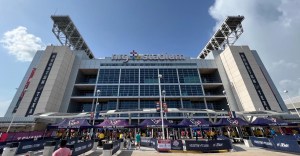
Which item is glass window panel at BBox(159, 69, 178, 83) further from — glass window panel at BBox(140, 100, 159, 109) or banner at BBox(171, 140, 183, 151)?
banner at BBox(171, 140, 183, 151)

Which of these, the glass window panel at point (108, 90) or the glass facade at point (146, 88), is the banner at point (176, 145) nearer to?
the glass facade at point (146, 88)

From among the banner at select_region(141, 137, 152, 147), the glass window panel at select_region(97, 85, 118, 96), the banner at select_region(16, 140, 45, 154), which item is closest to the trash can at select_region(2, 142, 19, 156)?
the banner at select_region(16, 140, 45, 154)

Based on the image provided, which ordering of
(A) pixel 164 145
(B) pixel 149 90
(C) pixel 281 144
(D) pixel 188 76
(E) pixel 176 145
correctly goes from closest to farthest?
(C) pixel 281 144 < (A) pixel 164 145 < (E) pixel 176 145 < (B) pixel 149 90 < (D) pixel 188 76

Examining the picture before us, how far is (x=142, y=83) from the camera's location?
47.8 metres

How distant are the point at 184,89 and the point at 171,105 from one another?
6.41m

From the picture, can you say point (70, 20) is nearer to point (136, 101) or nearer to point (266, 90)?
point (136, 101)

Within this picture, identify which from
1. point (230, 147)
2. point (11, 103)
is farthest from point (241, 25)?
point (11, 103)

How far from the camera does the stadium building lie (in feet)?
135

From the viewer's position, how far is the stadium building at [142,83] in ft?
135

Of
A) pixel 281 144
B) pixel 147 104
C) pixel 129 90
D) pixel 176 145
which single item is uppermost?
pixel 129 90

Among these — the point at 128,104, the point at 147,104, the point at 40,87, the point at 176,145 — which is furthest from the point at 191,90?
the point at 40,87

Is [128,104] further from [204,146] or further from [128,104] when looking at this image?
[204,146]

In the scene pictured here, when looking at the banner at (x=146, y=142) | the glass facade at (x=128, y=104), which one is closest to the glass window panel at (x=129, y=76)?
the glass facade at (x=128, y=104)

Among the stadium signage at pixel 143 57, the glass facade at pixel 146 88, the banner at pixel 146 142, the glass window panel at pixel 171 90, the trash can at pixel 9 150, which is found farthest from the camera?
the stadium signage at pixel 143 57
